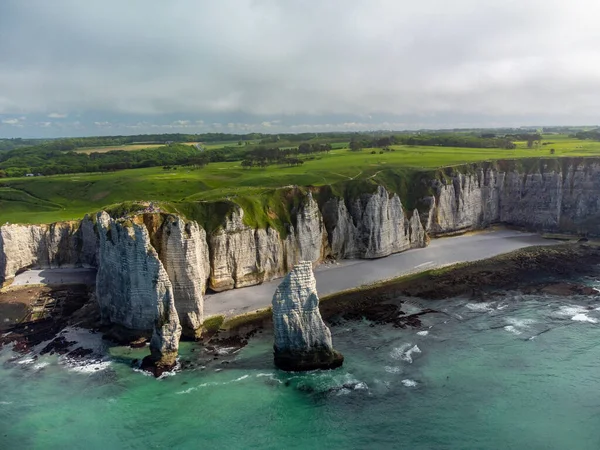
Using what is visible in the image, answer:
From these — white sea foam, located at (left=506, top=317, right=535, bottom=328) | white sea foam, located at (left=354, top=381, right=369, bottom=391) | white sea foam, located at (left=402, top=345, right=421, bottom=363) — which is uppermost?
white sea foam, located at (left=402, top=345, right=421, bottom=363)

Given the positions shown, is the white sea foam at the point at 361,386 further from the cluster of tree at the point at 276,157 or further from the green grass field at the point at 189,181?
the cluster of tree at the point at 276,157

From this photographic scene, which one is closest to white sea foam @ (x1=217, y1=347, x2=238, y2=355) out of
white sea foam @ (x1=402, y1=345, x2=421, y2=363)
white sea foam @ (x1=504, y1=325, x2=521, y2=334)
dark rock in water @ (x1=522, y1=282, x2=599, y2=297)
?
white sea foam @ (x1=402, y1=345, x2=421, y2=363)

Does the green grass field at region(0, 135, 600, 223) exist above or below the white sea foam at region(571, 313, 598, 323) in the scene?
above

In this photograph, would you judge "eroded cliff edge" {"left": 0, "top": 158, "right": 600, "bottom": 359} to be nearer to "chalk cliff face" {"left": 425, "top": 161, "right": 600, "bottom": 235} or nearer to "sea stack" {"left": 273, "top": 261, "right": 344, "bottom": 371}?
"chalk cliff face" {"left": 425, "top": 161, "right": 600, "bottom": 235}

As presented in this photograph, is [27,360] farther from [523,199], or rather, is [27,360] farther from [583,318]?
[523,199]

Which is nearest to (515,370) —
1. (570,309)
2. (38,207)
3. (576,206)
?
(570,309)

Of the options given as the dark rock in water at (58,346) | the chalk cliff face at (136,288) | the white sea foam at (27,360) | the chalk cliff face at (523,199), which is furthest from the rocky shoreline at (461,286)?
the white sea foam at (27,360)

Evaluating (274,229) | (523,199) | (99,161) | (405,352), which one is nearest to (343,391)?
(405,352)
